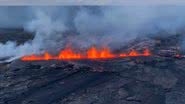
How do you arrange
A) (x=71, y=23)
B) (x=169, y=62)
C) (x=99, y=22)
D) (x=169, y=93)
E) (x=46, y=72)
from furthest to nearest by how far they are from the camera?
1. (x=71, y=23)
2. (x=99, y=22)
3. (x=169, y=62)
4. (x=46, y=72)
5. (x=169, y=93)

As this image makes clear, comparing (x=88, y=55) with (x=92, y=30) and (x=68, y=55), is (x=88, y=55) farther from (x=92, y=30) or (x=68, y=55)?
(x=92, y=30)

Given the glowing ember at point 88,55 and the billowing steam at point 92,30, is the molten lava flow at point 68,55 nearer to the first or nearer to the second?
the glowing ember at point 88,55

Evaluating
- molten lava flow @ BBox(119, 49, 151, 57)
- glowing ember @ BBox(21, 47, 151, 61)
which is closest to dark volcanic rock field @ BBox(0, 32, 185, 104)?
molten lava flow @ BBox(119, 49, 151, 57)

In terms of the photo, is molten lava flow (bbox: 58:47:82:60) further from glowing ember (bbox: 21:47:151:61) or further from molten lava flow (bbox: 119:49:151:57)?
molten lava flow (bbox: 119:49:151:57)

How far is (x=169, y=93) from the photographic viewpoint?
15.7 meters

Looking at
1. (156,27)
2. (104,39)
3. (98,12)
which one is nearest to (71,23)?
(98,12)

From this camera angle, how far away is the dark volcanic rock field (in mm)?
15259

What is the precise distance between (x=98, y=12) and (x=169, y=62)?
23.7 metres

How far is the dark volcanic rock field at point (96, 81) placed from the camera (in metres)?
15.3

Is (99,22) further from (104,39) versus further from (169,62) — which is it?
(169,62)

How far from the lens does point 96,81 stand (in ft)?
57.0

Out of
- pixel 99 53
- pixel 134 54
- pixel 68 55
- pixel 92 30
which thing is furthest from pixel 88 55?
pixel 92 30

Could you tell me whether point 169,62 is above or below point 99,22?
below

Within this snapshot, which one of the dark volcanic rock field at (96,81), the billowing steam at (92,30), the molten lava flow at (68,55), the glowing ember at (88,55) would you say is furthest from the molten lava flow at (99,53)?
the billowing steam at (92,30)
